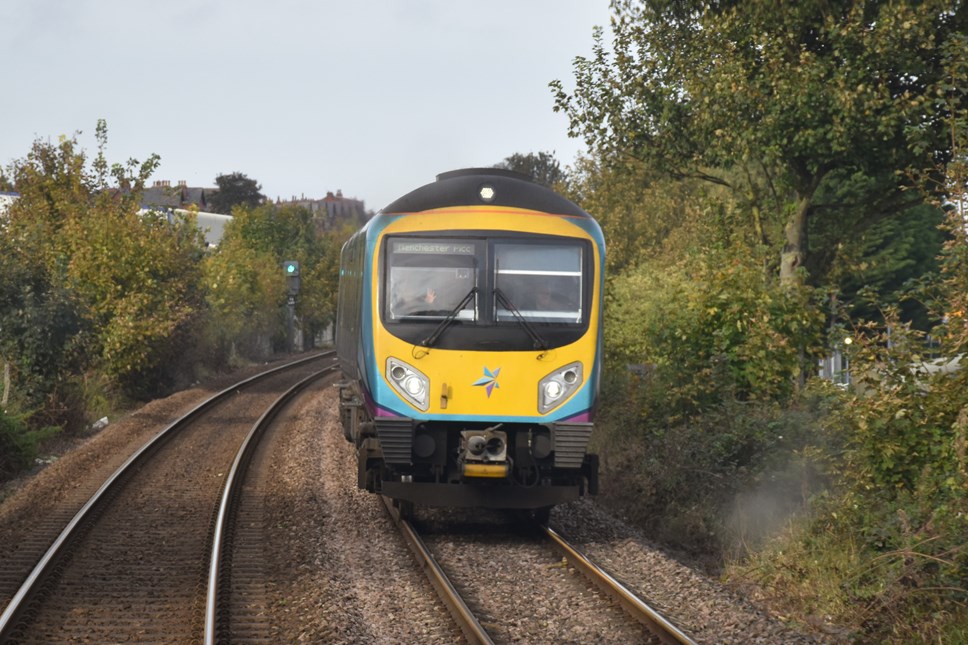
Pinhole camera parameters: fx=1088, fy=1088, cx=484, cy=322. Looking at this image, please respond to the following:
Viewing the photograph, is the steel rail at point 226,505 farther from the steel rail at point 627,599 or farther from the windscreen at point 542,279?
the windscreen at point 542,279

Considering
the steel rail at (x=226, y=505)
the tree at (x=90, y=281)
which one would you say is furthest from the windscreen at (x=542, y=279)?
the tree at (x=90, y=281)

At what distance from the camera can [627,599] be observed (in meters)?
8.12

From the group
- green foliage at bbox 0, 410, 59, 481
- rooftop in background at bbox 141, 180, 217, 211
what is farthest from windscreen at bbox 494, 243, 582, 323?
rooftop in background at bbox 141, 180, 217, 211

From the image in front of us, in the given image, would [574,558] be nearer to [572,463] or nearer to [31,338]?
[572,463]

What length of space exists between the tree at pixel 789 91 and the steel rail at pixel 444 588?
6.68 metres

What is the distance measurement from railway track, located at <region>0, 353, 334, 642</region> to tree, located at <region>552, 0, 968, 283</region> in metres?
8.28

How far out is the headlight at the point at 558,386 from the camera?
400 inches

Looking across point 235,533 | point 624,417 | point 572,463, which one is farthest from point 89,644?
point 624,417

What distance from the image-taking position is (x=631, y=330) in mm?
19312

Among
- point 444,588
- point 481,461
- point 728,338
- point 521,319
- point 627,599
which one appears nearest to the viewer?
point 627,599

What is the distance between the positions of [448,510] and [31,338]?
12.8 m

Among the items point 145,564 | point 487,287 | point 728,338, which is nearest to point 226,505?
point 145,564

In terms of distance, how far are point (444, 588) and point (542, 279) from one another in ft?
10.7

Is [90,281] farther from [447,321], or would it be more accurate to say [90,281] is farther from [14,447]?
[447,321]
